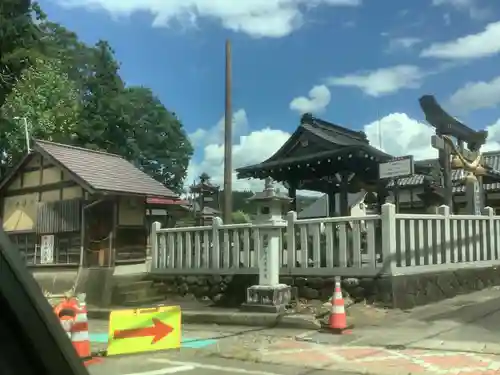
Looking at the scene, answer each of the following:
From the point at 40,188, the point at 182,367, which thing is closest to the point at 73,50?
the point at 40,188

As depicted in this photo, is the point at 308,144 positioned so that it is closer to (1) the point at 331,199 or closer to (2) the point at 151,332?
(1) the point at 331,199

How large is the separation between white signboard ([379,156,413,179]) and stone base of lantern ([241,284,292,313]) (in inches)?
161

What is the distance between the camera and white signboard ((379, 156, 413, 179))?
42.3 ft

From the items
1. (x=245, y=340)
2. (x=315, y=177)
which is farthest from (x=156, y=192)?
(x=245, y=340)

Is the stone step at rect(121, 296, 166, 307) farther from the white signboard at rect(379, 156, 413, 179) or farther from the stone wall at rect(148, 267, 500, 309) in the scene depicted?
the white signboard at rect(379, 156, 413, 179)

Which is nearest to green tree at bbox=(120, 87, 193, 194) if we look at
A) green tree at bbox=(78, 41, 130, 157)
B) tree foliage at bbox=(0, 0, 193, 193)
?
tree foliage at bbox=(0, 0, 193, 193)

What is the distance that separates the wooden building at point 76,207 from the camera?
1641 cm

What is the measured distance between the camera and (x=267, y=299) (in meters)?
11.2

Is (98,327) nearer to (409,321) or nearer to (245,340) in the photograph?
(245,340)

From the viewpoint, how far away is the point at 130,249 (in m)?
16.9

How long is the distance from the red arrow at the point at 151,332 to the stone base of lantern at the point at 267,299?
124 inches

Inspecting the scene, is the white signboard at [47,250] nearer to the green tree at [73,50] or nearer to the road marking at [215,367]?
the road marking at [215,367]

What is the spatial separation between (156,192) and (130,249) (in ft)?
6.58

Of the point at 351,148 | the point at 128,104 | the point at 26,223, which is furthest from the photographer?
the point at 128,104
